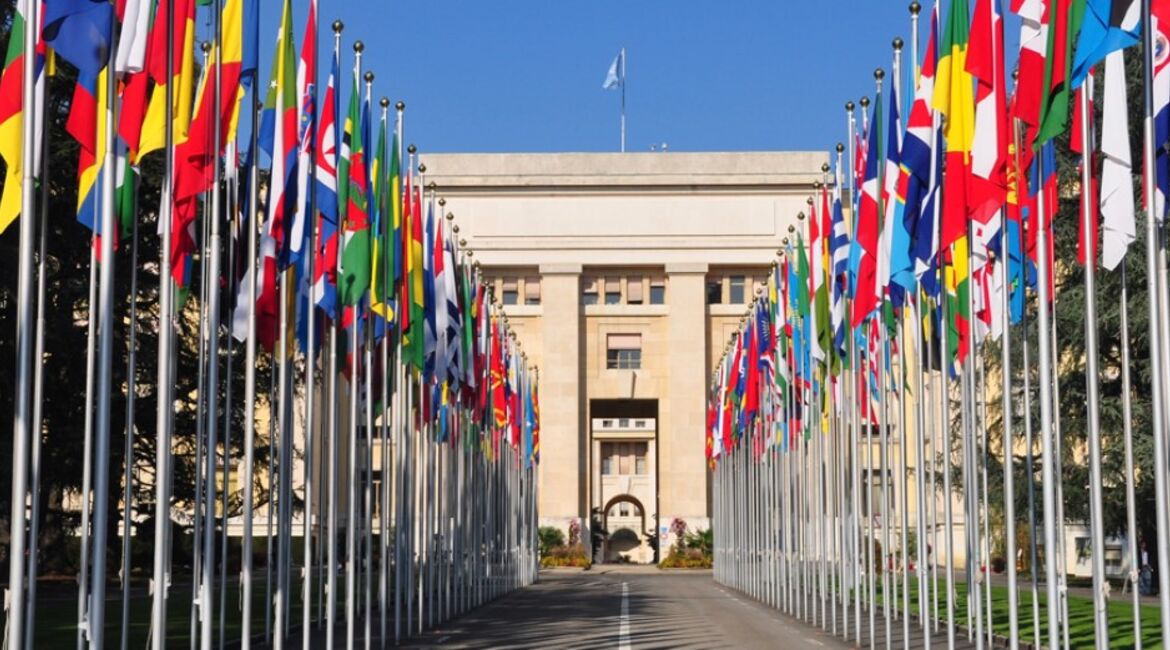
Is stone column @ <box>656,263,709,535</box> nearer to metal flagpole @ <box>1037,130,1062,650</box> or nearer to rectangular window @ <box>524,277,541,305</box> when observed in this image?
rectangular window @ <box>524,277,541,305</box>

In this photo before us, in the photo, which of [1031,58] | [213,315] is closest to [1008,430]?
[1031,58]

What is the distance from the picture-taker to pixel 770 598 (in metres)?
46.0

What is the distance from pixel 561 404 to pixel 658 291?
945 cm

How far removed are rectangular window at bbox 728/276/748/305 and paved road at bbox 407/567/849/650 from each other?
119 feet

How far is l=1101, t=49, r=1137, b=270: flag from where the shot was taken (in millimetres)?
15719

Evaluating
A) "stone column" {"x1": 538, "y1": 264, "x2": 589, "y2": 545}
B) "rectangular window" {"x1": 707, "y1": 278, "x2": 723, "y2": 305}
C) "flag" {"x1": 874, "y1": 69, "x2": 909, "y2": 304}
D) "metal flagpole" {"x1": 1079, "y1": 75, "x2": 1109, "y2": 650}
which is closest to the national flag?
"metal flagpole" {"x1": 1079, "y1": 75, "x2": 1109, "y2": 650}

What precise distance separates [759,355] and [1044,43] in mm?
27177

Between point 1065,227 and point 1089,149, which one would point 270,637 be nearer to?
point 1089,149

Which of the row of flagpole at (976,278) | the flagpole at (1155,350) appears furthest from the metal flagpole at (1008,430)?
the flagpole at (1155,350)

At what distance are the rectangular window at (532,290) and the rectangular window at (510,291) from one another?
521 mm

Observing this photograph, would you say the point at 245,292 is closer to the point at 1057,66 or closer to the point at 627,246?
the point at 1057,66

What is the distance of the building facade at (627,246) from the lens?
9181cm

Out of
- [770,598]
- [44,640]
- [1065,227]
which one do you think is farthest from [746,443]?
[44,640]

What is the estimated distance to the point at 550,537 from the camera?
3378 inches
